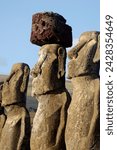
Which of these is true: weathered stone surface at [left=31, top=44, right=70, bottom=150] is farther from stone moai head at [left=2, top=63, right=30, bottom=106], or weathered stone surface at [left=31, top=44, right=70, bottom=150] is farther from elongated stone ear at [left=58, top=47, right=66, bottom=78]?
stone moai head at [left=2, top=63, right=30, bottom=106]

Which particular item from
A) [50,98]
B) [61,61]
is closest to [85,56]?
[61,61]

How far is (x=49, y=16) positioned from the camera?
9.31 meters

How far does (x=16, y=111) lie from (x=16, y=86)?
57 cm

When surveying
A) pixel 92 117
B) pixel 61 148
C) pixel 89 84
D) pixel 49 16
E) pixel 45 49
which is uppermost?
pixel 49 16

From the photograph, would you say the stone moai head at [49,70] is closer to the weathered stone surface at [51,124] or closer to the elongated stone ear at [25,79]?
the weathered stone surface at [51,124]

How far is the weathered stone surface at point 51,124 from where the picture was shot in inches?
334

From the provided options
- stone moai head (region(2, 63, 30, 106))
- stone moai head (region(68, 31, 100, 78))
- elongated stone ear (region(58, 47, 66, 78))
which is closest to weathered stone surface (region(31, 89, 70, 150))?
elongated stone ear (region(58, 47, 66, 78))

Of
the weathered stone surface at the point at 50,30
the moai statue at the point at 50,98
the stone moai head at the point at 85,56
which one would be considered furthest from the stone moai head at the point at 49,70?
the stone moai head at the point at 85,56

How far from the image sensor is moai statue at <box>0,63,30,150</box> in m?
10.2

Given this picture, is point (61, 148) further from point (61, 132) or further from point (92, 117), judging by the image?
point (92, 117)

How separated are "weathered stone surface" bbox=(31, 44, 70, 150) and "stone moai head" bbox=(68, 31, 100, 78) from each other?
0.80 m

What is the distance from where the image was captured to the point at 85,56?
7.84 metres

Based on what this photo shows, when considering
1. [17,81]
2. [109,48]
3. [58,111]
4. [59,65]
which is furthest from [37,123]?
[109,48]

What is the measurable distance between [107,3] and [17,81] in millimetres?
5759
